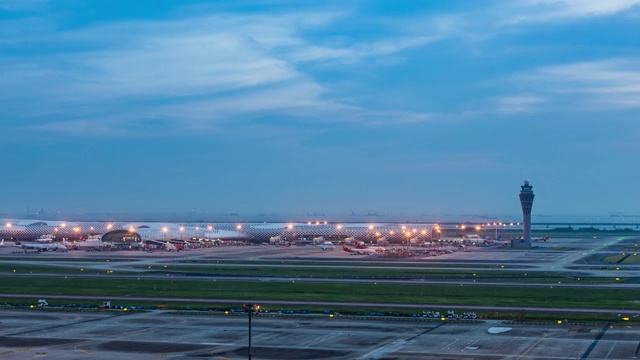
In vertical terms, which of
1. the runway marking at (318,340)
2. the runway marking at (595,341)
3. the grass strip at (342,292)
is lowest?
the runway marking at (595,341)

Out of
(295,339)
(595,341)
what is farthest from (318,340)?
(595,341)

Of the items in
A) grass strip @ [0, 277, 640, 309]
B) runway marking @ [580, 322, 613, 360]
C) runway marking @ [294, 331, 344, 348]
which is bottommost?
runway marking @ [580, 322, 613, 360]

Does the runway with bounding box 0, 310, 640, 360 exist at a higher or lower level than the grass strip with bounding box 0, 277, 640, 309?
lower

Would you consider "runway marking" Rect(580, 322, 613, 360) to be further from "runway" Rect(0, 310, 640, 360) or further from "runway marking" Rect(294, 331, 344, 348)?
"runway marking" Rect(294, 331, 344, 348)

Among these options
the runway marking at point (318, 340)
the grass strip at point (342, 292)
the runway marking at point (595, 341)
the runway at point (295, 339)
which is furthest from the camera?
the grass strip at point (342, 292)

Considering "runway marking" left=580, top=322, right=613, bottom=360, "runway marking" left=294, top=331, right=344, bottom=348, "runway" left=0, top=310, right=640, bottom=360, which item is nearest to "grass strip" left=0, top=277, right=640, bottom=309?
"runway marking" left=580, top=322, right=613, bottom=360

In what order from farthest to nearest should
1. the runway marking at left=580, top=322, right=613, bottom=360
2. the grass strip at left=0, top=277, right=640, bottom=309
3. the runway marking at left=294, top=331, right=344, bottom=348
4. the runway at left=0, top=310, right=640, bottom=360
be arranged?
the grass strip at left=0, top=277, right=640, bottom=309
the runway marking at left=294, top=331, right=344, bottom=348
the runway at left=0, top=310, right=640, bottom=360
the runway marking at left=580, top=322, right=613, bottom=360

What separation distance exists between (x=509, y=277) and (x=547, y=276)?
21.4 feet

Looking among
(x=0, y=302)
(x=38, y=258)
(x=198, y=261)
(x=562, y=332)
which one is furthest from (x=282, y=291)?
(x=38, y=258)

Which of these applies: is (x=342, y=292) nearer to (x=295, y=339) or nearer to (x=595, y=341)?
(x=295, y=339)

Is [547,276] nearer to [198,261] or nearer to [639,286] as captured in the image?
[639,286]

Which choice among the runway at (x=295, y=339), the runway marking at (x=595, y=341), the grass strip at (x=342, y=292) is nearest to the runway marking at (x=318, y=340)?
the runway at (x=295, y=339)

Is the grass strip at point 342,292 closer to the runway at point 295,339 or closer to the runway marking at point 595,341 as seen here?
the runway marking at point 595,341

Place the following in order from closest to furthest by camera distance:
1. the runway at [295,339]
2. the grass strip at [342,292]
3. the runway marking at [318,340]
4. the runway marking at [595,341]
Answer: the runway marking at [595,341] → the runway at [295,339] → the runway marking at [318,340] → the grass strip at [342,292]
